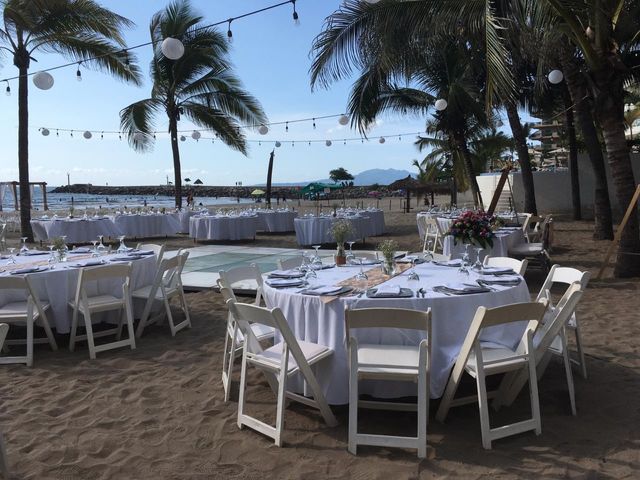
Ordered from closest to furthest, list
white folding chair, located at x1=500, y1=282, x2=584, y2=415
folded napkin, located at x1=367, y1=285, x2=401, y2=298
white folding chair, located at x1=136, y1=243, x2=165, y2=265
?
white folding chair, located at x1=500, y1=282, x2=584, y2=415
folded napkin, located at x1=367, y1=285, x2=401, y2=298
white folding chair, located at x1=136, y1=243, x2=165, y2=265

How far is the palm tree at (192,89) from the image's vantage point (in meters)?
16.6

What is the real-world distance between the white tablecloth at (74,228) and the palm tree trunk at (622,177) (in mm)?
10975

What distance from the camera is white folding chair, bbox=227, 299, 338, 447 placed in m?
2.79

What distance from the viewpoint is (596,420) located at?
9.96 feet

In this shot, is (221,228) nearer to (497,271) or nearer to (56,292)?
(56,292)

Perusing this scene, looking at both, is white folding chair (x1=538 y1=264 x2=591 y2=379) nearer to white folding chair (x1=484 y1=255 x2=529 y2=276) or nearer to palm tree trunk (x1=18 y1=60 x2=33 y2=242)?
white folding chair (x1=484 y1=255 x2=529 y2=276)

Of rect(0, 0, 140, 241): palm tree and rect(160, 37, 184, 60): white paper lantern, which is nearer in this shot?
rect(160, 37, 184, 60): white paper lantern

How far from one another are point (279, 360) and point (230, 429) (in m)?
0.51

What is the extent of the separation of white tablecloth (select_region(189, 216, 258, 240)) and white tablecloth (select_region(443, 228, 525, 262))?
6.55 meters

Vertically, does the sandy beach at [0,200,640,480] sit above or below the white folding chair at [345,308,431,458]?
below

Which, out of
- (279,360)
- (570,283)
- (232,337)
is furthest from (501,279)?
(232,337)

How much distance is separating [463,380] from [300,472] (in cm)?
152

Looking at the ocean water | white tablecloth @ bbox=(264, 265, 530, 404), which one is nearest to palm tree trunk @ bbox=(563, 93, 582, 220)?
white tablecloth @ bbox=(264, 265, 530, 404)

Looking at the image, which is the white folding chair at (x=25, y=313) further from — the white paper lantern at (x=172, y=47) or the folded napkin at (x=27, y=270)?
the white paper lantern at (x=172, y=47)
